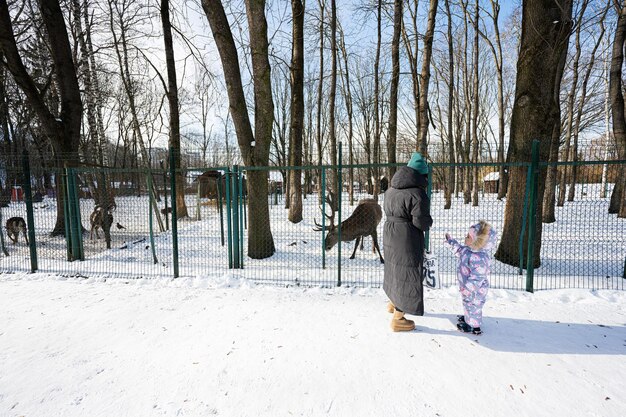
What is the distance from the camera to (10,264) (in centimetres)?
668

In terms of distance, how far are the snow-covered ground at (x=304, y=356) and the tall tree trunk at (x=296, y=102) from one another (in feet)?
22.5

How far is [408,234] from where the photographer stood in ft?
10.7

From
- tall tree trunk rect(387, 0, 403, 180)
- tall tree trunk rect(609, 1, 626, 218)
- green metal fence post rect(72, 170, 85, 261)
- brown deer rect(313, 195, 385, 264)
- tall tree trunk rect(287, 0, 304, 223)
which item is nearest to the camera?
green metal fence post rect(72, 170, 85, 261)

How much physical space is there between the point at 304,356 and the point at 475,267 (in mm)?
2108

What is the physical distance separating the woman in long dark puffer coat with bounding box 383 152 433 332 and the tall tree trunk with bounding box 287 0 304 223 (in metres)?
8.08

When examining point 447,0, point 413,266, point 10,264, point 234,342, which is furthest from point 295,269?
point 447,0

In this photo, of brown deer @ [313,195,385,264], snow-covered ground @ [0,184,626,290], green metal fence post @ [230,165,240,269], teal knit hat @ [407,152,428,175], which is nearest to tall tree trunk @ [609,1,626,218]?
snow-covered ground @ [0,184,626,290]

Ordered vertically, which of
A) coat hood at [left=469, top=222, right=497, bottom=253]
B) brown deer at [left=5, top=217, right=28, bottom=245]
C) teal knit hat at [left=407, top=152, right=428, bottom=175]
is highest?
teal knit hat at [left=407, top=152, right=428, bottom=175]

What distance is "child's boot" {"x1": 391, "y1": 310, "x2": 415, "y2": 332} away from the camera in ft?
11.6

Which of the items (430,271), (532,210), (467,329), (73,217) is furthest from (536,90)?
(73,217)

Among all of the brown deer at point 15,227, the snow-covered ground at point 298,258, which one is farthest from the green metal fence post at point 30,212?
the brown deer at point 15,227

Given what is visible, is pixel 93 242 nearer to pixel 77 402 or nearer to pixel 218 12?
pixel 218 12

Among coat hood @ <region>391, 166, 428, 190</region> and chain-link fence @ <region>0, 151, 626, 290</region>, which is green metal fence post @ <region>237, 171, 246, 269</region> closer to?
chain-link fence @ <region>0, 151, 626, 290</region>

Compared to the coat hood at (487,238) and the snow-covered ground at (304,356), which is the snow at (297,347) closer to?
the snow-covered ground at (304,356)
